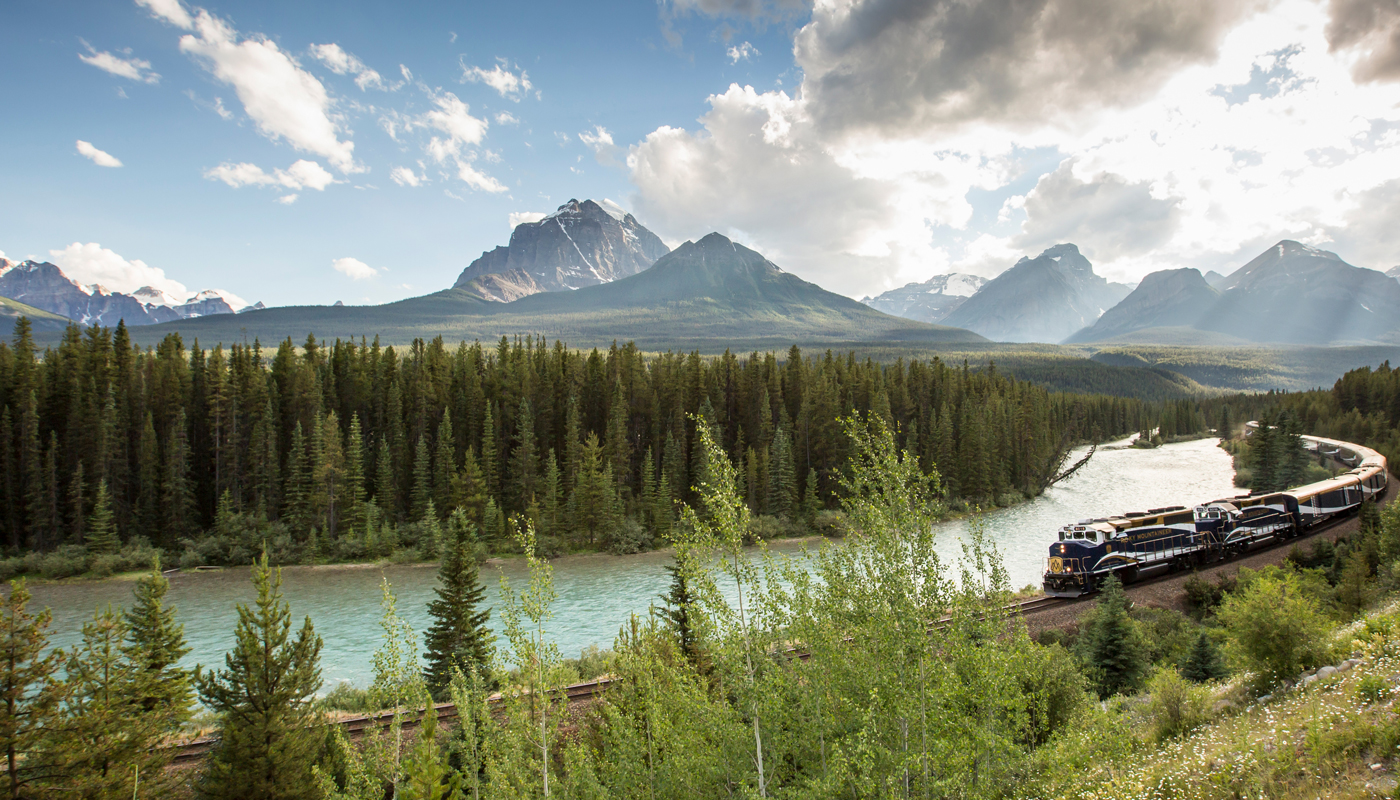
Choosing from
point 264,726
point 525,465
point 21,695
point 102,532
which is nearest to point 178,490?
point 102,532

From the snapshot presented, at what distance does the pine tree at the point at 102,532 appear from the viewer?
53000mm

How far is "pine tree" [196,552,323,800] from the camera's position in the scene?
1528cm

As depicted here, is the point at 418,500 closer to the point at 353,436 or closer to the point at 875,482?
the point at 353,436

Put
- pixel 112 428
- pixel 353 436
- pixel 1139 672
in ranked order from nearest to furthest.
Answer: pixel 1139 672 → pixel 112 428 → pixel 353 436

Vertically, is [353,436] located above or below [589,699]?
above

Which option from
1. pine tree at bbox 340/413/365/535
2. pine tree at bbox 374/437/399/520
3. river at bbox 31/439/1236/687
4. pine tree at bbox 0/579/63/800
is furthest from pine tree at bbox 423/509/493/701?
pine tree at bbox 374/437/399/520

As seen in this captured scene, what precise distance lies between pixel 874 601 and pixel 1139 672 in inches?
654

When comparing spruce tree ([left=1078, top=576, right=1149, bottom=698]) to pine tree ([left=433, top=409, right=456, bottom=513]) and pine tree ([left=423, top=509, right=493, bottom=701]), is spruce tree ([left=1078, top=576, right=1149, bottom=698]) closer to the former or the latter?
pine tree ([left=423, top=509, right=493, bottom=701])

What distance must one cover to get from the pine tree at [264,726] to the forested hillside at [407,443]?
41907mm

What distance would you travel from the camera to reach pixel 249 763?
1536cm

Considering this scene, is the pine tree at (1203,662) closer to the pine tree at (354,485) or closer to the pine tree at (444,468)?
the pine tree at (444,468)

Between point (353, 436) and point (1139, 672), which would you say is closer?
point (1139, 672)

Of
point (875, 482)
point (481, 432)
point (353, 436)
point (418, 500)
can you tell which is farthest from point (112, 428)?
point (875, 482)

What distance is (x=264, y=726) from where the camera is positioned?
610 inches
